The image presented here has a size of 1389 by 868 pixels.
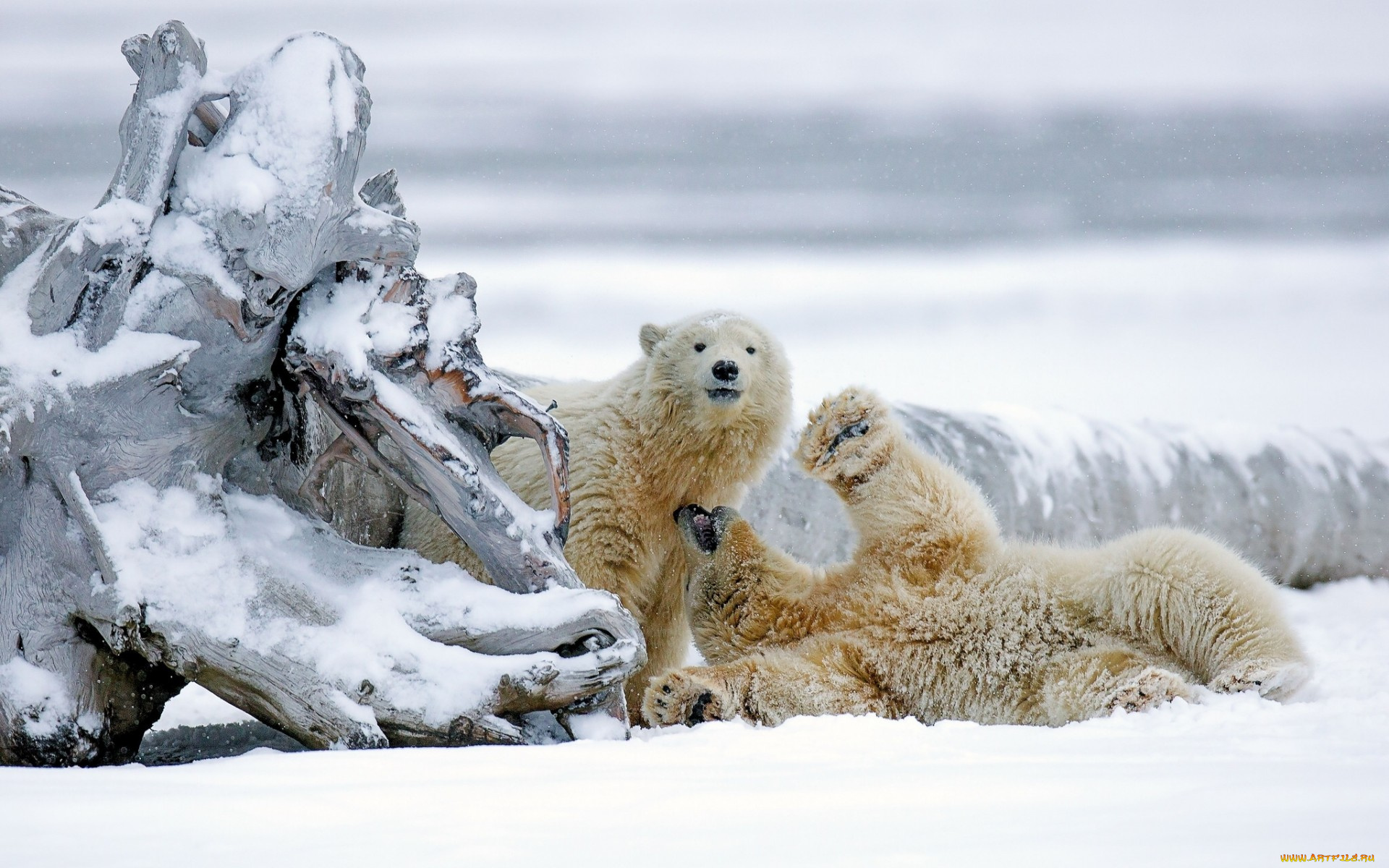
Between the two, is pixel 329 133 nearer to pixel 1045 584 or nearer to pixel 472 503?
pixel 472 503

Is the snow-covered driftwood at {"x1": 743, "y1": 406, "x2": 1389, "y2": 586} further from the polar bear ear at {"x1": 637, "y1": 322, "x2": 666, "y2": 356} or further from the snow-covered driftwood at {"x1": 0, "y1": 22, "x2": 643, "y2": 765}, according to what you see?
the snow-covered driftwood at {"x1": 0, "y1": 22, "x2": 643, "y2": 765}

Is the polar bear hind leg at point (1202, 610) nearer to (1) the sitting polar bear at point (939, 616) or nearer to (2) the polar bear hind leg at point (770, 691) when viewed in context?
(1) the sitting polar bear at point (939, 616)

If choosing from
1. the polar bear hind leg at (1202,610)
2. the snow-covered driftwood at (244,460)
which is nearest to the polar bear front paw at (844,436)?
the polar bear hind leg at (1202,610)

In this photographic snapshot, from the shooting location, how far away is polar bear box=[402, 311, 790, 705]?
3145mm

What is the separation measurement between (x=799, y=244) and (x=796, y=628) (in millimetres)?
6729

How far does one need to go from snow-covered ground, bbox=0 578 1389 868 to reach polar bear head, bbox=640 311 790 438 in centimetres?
126

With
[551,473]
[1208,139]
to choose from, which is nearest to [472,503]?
[551,473]

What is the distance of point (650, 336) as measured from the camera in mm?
3459

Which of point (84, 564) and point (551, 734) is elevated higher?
point (84, 564)

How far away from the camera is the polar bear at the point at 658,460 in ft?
10.3

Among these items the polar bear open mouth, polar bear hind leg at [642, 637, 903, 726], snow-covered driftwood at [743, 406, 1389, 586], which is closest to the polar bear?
the polar bear open mouth

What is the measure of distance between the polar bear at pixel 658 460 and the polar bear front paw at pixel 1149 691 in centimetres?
121

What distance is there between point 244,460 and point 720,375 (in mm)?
1251

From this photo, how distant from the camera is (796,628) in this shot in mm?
2875
